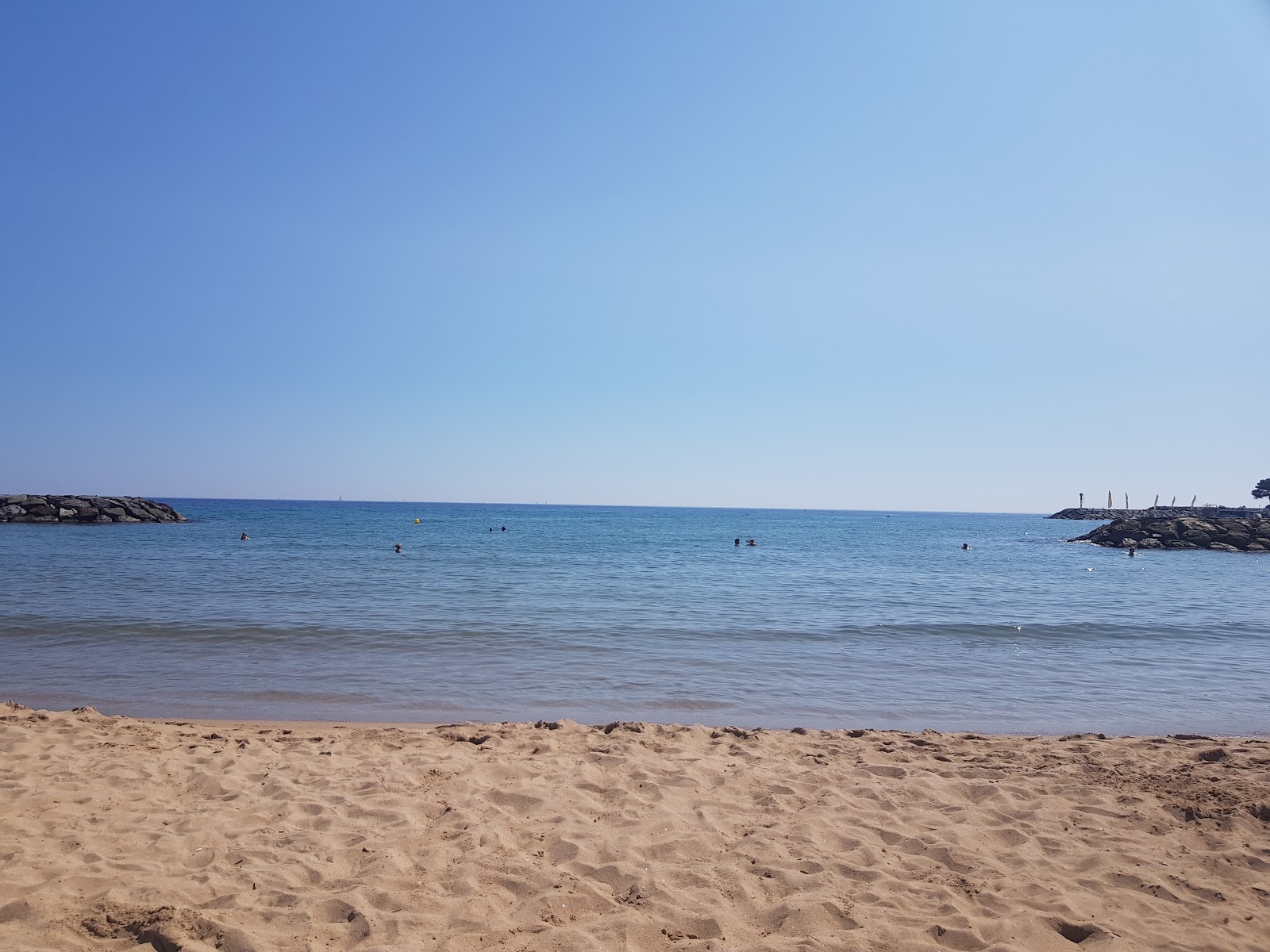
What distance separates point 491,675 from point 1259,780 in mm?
9186

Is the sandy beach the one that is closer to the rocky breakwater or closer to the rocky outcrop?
the rocky breakwater

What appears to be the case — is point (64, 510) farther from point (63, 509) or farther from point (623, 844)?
point (623, 844)

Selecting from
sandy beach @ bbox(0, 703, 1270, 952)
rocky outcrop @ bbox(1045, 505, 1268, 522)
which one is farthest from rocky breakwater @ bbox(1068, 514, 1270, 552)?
sandy beach @ bbox(0, 703, 1270, 952)

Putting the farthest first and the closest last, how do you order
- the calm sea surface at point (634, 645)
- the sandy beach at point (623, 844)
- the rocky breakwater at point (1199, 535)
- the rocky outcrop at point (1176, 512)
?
the rocky outcrop at point (1176, 512)
the rocky breakwater at point (1199, 535)
the calm sea surface at point (634, 645)
the sandy beach at point (623, 844)

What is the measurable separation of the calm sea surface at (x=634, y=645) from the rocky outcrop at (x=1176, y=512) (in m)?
64.1

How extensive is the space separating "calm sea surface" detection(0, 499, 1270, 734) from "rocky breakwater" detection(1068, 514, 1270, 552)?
77.7 feet

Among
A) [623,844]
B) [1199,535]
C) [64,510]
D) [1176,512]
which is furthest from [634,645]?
[1176,512]

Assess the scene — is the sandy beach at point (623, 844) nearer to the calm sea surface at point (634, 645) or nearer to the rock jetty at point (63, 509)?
the calm sea surface at point (634, 645)

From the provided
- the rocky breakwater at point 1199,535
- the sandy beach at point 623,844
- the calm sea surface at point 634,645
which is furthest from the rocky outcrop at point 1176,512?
the sandy beach at point 623,844

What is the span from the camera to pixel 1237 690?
1054cm

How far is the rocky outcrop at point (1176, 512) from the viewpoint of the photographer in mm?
80438

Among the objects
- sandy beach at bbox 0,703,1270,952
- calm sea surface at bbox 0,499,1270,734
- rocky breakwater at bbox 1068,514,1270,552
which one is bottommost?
calm sea surface at bbox 0,499,1270,734

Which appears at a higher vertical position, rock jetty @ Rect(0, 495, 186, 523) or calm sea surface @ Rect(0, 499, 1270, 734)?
rock jetty @ Rect(0, 495, 186, 523)

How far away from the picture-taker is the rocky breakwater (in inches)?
1866
